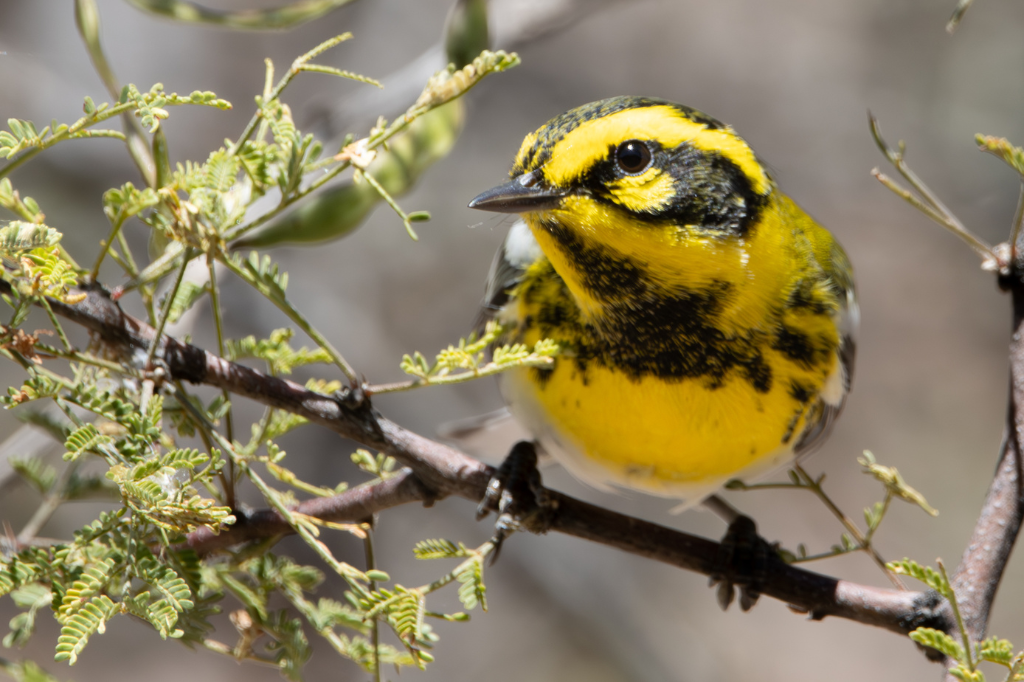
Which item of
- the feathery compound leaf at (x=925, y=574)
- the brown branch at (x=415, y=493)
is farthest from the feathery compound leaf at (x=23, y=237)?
the feathery compound leaf at (x=925, y=574)

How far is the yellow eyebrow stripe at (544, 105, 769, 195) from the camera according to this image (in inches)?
65.5

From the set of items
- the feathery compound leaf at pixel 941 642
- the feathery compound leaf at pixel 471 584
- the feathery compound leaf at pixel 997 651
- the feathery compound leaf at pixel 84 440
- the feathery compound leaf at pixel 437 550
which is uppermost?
the feathery compound leaf at pixel 84 440

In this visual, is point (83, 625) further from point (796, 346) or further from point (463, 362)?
Result: point (796, 346)

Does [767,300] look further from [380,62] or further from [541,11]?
[380,62]

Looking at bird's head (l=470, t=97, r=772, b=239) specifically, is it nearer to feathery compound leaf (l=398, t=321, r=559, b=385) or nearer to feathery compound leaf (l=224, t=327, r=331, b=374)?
feathery compound leaf (l=398, t=321, r=559, b=385)

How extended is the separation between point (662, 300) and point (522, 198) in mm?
373

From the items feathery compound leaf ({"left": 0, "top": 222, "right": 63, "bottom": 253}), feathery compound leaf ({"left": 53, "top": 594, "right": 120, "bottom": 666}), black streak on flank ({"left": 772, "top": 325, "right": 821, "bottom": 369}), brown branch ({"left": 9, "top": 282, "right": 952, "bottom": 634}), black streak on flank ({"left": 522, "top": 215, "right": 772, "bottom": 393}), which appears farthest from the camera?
black streak on flank ({"left": 772, "top": 325, "right": 821, "bottom": 369})

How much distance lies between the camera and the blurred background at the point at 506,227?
4648 millimetres

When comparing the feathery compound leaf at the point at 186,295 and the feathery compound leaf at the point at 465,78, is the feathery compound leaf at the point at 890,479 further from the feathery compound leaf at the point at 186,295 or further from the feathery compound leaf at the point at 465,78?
the feathery compound leaf at the point at 186,295

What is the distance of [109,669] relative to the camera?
514 cm

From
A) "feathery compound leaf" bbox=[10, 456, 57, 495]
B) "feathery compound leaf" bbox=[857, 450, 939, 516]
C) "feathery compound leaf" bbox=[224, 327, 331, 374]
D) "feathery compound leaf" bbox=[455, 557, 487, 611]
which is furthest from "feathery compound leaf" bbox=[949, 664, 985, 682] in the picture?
"feathery compound leaf" bbox=[10, 456, 57, 495]

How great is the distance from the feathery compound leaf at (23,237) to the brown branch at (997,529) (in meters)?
1.63

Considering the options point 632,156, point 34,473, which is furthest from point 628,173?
point 34,473

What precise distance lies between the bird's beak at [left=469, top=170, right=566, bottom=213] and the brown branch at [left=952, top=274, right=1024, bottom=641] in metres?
0.94
